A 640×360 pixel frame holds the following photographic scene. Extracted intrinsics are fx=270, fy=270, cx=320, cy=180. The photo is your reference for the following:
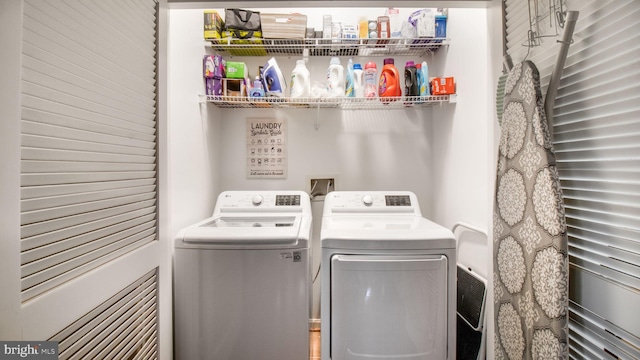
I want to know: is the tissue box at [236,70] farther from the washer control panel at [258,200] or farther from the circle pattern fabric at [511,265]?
the circle pattern fabric at [511,265]

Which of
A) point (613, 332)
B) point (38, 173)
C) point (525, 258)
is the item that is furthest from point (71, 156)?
point (613, 332)

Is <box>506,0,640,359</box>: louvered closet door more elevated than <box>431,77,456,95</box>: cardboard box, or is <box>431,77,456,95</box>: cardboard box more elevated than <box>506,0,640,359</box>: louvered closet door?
<box>431,77,456,95</box>: cardboard box

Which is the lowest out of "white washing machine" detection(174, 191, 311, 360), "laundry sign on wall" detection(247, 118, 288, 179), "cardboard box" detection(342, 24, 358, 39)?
"white washing machine" detection(174, 191, 311, 360)

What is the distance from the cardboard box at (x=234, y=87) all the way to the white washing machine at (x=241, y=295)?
39.6 inches

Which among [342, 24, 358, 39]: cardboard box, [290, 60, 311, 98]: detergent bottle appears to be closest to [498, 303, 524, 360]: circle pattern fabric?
[290, 60, 311, 98]: detergent bottle

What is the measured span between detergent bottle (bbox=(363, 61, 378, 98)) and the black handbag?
2.57ft

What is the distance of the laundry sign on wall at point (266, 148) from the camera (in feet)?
6.96

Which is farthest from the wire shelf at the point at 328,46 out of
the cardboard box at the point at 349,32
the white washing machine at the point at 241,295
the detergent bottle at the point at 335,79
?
the white washing machine at the point at 241,295

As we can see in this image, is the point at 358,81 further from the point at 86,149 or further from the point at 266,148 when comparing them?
the point at 86,149

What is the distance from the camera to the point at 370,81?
186 centimetres

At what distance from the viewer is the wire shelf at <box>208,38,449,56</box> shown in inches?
70.9

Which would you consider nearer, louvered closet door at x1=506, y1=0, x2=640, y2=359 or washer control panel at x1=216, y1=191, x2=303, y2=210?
louvered closet door at x1=506, y1=0, x2=640, y2=359

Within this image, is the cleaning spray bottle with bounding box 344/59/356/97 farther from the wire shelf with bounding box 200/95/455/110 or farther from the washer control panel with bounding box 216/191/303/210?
the washer control panel with bounding box 216/191/303/210

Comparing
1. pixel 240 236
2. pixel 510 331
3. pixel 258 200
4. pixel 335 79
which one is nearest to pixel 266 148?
pixel 258 200
